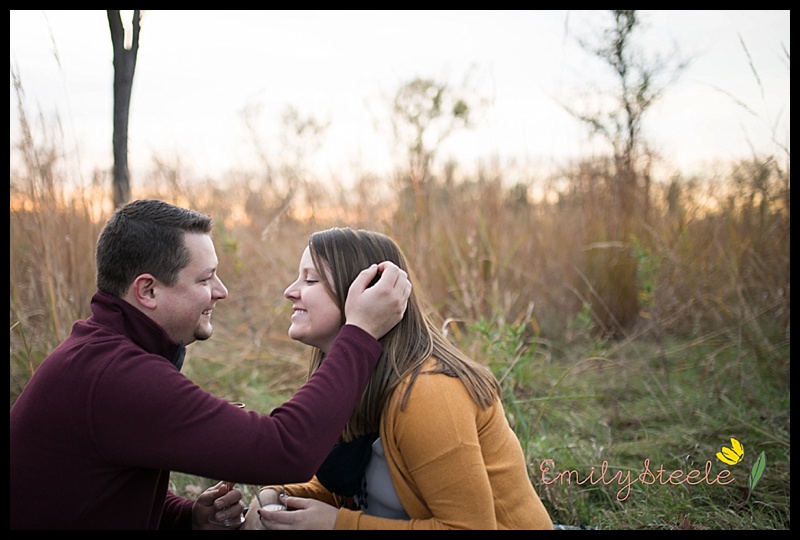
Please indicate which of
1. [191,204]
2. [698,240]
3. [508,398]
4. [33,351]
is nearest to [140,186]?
[191,204]

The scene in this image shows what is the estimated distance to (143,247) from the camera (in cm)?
162

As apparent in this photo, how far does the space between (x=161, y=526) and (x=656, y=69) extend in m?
3.89

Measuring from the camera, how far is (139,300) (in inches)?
63.1

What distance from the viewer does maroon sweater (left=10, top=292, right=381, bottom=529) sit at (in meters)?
1.37

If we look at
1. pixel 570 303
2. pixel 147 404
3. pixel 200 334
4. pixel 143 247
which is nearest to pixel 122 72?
Result: pixel 143 247

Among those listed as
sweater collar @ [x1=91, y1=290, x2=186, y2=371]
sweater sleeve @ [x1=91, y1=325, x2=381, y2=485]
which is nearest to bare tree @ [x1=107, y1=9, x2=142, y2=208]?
sweater collar @ [x1=91, y1=290, x2=186, y2=371]

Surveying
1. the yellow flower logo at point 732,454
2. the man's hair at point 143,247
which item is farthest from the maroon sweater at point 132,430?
the yellow flower logo at point 732,454

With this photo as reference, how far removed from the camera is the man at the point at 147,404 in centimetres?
137

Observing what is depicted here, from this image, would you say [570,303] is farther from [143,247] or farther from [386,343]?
[143,247]

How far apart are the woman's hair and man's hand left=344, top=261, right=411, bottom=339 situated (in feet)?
0.51

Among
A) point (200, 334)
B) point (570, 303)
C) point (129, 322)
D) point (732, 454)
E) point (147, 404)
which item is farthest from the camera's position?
point (570, 303)

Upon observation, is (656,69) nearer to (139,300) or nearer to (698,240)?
(698,240)

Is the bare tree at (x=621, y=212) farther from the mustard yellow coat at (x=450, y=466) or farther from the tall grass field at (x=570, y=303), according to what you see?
the mustard yellow coat at (x=450, y=466)

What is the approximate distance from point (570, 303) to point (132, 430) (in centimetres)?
393
